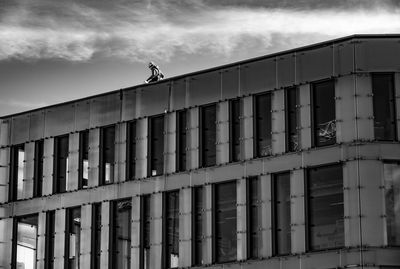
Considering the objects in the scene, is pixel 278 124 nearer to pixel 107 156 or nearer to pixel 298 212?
pixel 298 212

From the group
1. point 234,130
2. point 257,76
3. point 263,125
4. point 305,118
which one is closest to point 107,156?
point 234,130

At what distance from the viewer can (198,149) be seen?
223 ft

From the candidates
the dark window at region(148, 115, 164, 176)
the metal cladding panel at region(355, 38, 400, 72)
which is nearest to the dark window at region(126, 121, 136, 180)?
the dark window at region(148, 115, 164, 176)

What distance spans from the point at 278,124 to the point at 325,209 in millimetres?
4973

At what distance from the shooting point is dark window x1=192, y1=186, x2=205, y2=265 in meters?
67.1

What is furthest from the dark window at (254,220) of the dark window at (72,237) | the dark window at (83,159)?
the dark window at (72,237)

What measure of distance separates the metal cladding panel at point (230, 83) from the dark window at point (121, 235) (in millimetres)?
8086

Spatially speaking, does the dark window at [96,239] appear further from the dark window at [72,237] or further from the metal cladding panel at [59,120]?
the metal cladding panel at [59,120]

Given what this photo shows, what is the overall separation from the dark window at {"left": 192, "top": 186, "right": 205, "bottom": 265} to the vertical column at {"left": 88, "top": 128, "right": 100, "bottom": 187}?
7013 millimetres

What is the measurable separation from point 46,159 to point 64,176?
1.48 meters

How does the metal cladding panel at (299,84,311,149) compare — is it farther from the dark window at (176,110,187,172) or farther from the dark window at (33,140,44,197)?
the dark window at (33,140,44,197)

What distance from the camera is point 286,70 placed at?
214ft

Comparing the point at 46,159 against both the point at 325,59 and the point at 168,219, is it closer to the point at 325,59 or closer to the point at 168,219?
the point at 168,219

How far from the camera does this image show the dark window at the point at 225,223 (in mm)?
66000
